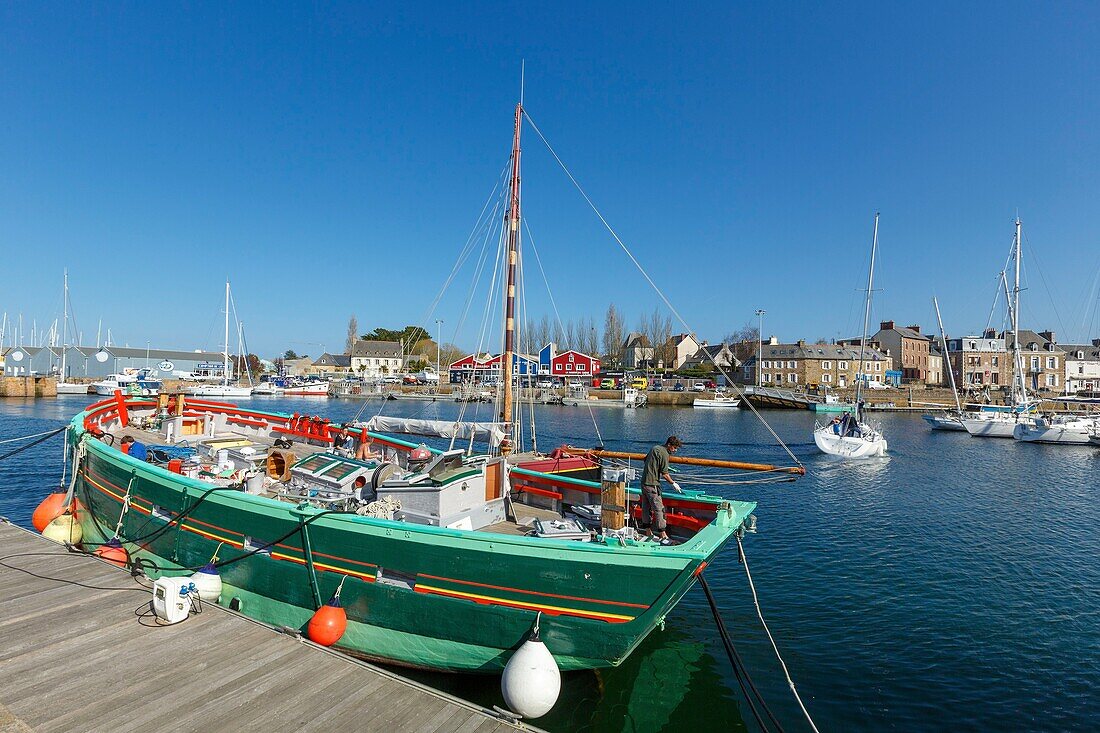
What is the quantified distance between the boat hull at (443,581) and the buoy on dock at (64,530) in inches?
282

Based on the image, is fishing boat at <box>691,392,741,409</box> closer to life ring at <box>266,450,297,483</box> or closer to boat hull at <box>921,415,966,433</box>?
boat hull at <box>921,415,966,433</box>

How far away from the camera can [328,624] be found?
8.55 m

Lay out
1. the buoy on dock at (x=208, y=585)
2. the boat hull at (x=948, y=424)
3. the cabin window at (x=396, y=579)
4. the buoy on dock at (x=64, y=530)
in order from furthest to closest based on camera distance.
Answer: the boat hull at (x=948, y=424)
the buoy on dock at (x=64, y=530)
the buoy on dock at (x=208, y=585)
the cabin window at (x=396, y=579)

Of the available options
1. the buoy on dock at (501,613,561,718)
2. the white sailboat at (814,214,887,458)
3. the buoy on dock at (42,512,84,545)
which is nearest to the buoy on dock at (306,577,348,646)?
the buoy on dock at (501,613,561,718)

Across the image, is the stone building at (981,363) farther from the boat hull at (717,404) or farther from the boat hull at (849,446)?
the boat hull at (849,446)

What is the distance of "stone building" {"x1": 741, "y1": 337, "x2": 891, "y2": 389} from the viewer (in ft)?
313

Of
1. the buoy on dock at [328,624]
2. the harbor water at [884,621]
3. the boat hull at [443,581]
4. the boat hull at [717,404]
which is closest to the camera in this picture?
the boat hull at [443,581]

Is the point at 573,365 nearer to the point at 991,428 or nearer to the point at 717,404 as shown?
the point at 717,404

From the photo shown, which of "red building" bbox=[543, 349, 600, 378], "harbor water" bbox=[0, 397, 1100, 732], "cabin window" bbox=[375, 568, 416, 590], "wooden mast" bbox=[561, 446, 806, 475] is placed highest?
"red building" bbox=[543, 349, 600, 378]

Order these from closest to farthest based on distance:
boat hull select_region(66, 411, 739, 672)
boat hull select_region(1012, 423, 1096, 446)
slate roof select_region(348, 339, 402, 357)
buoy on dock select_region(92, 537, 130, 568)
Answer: boat hull select_region(66, 411, 739, 672) → buoy on dock select_region(92, 537, 130, 568) → boat hull select_region(1012, 423, 1096, 446) → slate roof select_region(348, 339, 402, 357)

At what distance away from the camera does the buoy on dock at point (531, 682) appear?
23.2ft

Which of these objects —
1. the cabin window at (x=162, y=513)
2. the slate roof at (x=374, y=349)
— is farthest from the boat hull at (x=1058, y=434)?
the slate roof at (x=374, y=349)

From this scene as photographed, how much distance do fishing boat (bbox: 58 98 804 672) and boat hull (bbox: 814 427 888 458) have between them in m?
28.8

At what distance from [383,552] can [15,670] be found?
455 cm
